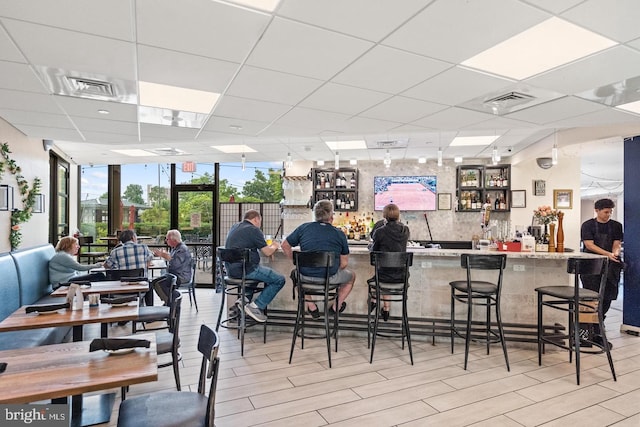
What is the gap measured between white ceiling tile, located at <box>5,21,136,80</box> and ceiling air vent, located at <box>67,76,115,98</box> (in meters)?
0.25

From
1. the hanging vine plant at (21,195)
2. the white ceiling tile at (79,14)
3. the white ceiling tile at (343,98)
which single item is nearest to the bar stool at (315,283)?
the white ceiling tile at (343,98)

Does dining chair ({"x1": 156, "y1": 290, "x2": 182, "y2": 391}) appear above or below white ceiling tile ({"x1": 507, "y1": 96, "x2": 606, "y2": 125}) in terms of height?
below

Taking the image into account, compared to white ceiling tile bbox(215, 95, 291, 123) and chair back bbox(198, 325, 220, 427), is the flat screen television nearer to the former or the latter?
white ceiling tile bbox(215, 95, 291, 123)

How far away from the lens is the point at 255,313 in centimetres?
428

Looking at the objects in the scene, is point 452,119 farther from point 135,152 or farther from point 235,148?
point 135,152

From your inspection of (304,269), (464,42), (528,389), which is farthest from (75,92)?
(528,389)

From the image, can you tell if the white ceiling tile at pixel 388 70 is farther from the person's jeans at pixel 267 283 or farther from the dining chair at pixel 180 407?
the person's jeans at pixel 267 283

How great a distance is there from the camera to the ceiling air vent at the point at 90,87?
3.18 m

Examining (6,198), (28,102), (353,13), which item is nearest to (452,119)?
(353,13)

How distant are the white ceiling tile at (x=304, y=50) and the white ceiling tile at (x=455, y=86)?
847 mm

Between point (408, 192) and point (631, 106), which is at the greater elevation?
point (631, 106)

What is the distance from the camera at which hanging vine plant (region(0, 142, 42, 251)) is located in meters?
4.56

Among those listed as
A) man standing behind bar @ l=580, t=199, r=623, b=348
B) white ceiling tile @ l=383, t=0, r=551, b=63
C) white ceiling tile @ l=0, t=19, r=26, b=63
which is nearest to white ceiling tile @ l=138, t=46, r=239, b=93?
white ceiling tile @ l=0, t=19, r=26, b=63

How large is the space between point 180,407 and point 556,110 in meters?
4.32
